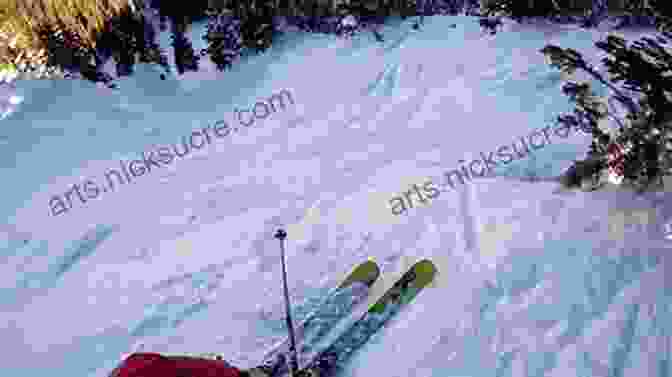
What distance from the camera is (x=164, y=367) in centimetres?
273

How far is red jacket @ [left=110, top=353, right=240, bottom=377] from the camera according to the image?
105 inches

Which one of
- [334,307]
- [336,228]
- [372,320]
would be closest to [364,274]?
[334,307]

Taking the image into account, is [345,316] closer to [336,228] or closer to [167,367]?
[336,228]

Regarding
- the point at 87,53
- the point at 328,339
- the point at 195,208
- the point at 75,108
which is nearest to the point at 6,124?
the point at 75,108

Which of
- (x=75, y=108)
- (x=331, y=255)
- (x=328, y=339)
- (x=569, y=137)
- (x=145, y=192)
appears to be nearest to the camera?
(x=328, y=339)

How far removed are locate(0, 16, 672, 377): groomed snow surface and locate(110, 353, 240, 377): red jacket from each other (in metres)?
0.85

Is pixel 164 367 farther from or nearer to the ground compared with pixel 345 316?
farther from the ground

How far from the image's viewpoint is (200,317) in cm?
429

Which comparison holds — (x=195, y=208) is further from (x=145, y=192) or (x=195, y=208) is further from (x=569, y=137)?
(x=569, y=137)

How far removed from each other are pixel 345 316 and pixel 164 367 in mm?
1622

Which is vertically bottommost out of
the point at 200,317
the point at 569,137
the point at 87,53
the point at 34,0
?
the point at 200,317

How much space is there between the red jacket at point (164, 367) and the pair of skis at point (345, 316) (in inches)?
27.4

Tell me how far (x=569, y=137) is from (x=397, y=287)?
119 inches

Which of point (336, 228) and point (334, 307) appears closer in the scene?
point (334, 307)
